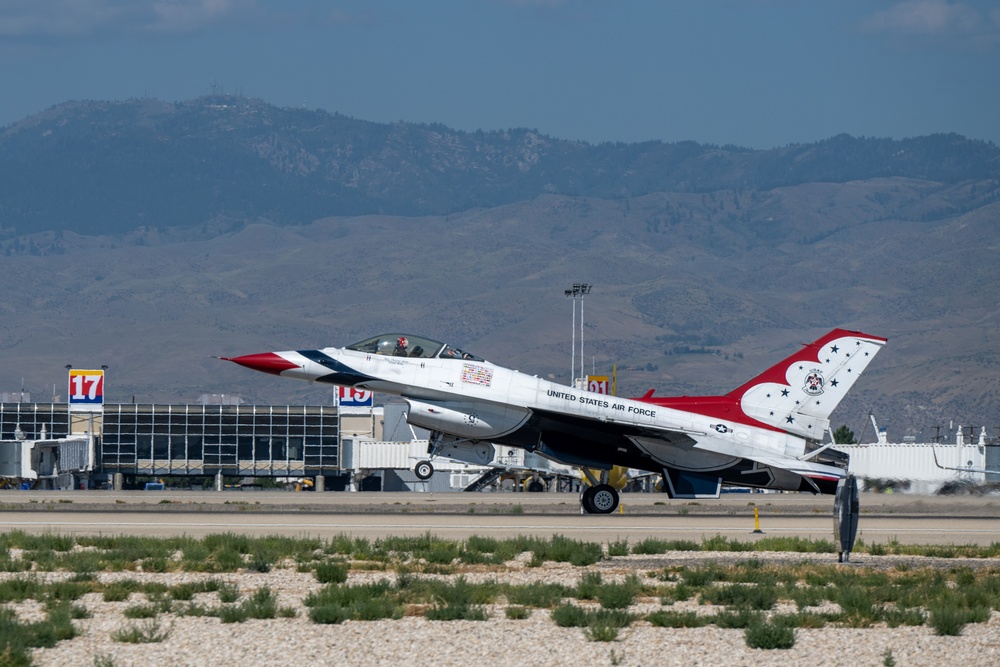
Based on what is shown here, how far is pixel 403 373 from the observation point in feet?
110

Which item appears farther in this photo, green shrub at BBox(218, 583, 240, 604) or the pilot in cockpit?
the pilot in cockpit

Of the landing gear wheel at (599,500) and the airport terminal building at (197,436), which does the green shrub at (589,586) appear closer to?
the landing gear wheel at (599,500)

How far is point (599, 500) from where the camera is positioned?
118ft

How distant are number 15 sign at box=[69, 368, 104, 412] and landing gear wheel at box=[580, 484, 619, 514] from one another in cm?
9129

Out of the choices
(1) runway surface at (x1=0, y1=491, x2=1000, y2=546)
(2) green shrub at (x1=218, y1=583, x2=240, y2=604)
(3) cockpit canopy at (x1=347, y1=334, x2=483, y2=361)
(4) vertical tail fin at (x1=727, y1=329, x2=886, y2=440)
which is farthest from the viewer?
(4) vertical tail fin at (x1=727, y1=329, x2=886, y2=440)

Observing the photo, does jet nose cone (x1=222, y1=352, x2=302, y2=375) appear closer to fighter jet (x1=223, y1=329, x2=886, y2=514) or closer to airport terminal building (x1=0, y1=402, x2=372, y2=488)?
fighter jet (x1=223, y1=329, x2=886, y2=514)

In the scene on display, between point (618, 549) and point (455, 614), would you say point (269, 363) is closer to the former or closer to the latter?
point (618, 549)

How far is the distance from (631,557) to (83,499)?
29.1 m

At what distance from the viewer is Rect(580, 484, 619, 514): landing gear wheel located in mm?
35781

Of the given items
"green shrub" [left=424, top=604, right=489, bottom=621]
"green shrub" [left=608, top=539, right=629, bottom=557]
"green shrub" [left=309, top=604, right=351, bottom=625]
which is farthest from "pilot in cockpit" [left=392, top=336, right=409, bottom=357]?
"green shrub" [left=309, top=604, right=351, bottom=625]

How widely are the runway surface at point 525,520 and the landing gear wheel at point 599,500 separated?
9.8 inches

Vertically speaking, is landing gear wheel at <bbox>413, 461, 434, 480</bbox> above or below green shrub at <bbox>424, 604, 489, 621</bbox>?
above

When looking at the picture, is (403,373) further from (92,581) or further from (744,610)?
(744,610)

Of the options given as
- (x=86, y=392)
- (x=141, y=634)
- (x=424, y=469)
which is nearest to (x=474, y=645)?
(x=141, y=634)
